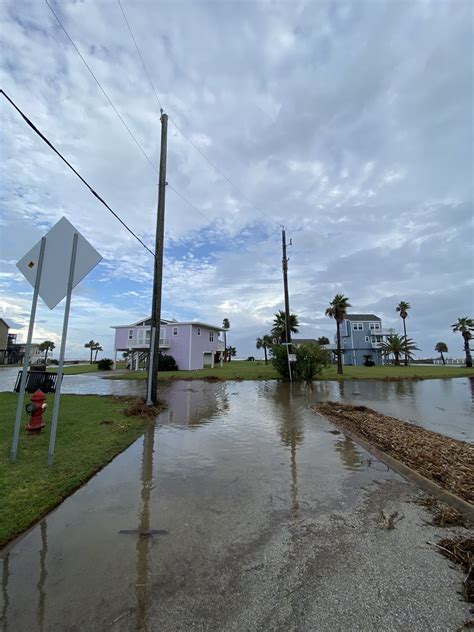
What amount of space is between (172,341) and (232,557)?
1339 inches

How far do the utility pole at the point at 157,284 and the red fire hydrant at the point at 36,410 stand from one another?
14.4ft

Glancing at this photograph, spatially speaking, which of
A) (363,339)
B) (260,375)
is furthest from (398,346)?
(260,375)

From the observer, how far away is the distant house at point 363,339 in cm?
5972

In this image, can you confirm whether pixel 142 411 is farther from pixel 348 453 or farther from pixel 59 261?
pixel 348 453

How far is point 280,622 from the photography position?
2.27 meters

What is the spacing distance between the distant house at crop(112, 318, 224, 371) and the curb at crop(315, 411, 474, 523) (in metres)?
29.3

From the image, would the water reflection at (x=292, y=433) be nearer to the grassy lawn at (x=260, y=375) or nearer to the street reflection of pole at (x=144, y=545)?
the street reflection of pole at (x=144, y=545)

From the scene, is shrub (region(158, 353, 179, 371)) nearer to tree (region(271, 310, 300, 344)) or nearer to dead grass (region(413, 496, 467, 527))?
tree (region(271, 310, 300, 344))

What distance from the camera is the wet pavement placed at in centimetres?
233

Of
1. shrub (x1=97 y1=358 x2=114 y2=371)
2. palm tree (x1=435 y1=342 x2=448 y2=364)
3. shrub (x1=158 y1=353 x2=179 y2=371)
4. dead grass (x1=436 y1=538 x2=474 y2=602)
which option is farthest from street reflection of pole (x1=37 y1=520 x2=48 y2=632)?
palm tree (x1=435 y1=342 x2=448 y2=364)

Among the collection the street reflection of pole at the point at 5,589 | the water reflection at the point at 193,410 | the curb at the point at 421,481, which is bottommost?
the street reflection of pole at the point at 5,589

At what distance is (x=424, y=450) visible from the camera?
6.13 metres

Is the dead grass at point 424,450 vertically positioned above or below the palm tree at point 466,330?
below

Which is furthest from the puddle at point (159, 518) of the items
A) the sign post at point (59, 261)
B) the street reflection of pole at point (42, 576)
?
the sign post at point (59, 261)
